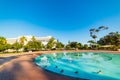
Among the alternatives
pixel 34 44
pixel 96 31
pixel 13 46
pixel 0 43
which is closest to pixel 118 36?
pixel 96 31

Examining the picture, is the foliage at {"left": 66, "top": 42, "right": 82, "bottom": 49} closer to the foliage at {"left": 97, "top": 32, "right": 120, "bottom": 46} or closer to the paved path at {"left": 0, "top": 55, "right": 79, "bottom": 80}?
the foliage at {"left": 97, "top": 32, "right": 120, "bottom": 46}

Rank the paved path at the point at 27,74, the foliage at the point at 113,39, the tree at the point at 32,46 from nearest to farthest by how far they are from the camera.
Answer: the paved path at the point at 27,74 → the tree at the point at 32,46 → the foliage at the point at 113,39

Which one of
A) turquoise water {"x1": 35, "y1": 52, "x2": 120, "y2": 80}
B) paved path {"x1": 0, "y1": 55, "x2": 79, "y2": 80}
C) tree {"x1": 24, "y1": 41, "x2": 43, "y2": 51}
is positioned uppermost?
tree {"x1": 24, "y1": 41, "x2": 43, "y2": 51}

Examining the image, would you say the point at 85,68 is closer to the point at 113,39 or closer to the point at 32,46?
the point at 32,46

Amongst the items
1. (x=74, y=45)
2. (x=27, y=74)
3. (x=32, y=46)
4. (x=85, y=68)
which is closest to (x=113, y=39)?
(x=74, y=45)

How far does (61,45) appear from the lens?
2857 inches

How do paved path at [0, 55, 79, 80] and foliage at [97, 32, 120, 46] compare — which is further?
foliage at [97, 32, 120, 46]

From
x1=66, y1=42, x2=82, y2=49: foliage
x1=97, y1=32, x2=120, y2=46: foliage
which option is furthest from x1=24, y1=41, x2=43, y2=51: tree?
x1=97, y1=32, x2=120, y2=46: foliage

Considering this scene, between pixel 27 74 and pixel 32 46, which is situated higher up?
pixel 32 46

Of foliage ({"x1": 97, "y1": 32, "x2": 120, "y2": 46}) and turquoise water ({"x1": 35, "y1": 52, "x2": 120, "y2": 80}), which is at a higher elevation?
foliage ({"x1": 97, "y1": 32, "x2": 120, "y2": 46})

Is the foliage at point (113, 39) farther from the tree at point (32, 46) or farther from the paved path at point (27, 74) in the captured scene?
the paved path at point (27, 74)

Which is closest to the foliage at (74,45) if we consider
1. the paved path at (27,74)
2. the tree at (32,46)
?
the tree at (32,46)

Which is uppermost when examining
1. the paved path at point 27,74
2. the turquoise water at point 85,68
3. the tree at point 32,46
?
the tree at point 32,46

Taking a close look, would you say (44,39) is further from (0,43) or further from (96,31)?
(0,43)
